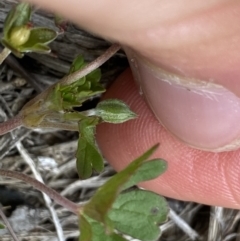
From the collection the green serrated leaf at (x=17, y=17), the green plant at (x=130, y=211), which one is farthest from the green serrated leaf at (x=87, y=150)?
the green serrated leaf at (x=17, y=17)

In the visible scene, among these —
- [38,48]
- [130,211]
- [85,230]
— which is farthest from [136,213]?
[38,48]

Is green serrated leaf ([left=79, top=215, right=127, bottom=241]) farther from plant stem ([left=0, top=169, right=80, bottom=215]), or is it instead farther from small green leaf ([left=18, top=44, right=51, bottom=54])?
small green leaf ([left=18, top=44, right=51, bottom=54])

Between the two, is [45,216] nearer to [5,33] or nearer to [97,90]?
[97,90]

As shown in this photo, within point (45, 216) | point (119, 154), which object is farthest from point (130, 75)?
point (45, 216)

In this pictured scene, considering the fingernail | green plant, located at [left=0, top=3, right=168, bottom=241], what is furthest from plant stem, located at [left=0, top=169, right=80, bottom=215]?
the fingernail

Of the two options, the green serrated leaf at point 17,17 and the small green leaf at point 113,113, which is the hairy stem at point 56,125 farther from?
the green serrated leaf at point 17,17

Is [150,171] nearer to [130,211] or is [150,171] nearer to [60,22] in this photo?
[130,211]
